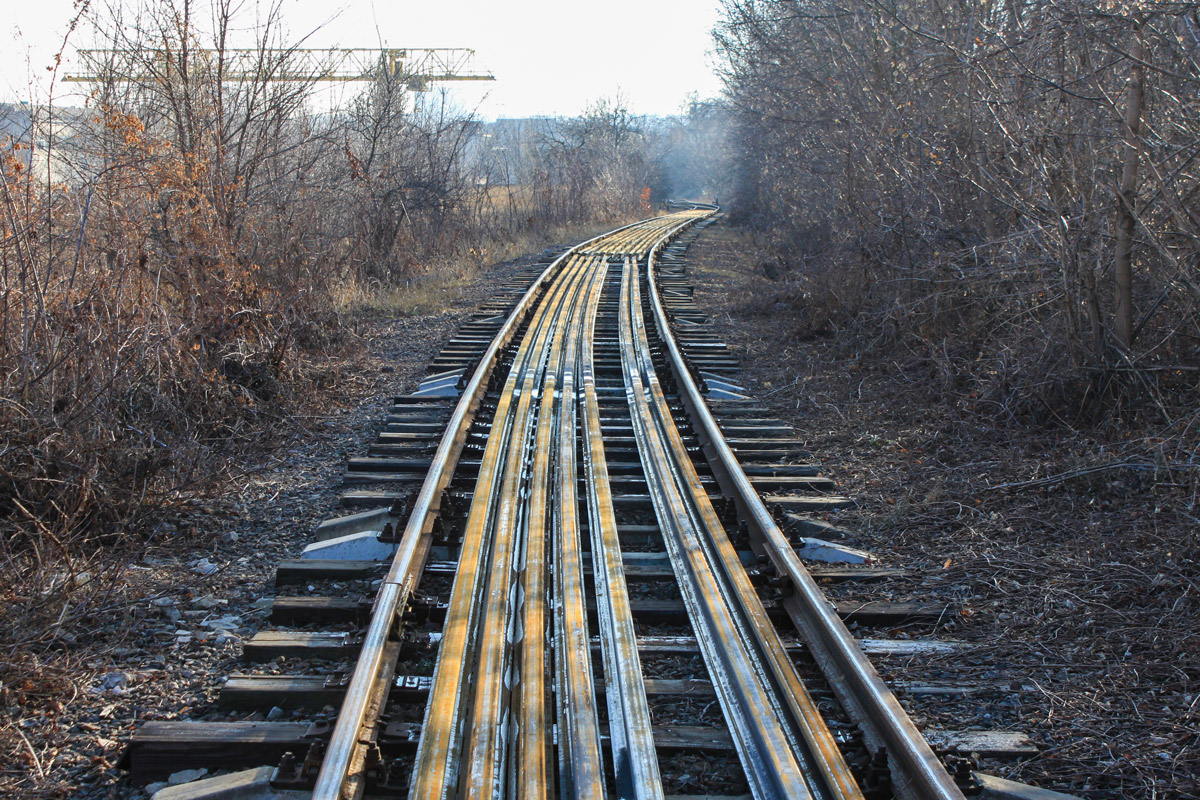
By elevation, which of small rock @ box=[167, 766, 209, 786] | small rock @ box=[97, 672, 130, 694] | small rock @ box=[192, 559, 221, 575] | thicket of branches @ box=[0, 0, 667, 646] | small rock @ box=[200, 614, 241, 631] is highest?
thicket of branches @ box=[0, 0, 667, 646]

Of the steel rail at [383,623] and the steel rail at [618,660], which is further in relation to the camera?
the steel rail at [618,660]

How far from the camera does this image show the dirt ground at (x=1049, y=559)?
315cm

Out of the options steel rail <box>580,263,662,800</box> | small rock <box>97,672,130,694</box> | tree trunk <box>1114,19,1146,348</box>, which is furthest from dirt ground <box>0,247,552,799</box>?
tree trunk <box>1114,19,1146,348</box>

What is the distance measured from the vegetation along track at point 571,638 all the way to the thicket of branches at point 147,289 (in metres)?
1.17

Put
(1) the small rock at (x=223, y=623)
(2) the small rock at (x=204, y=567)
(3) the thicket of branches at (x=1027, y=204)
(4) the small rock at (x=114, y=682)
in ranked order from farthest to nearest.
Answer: (3) the thicket of branches at (x=1027, y=204)
(2) the small rock at (x=204, y=567)
(1) the small rock at (x=223, y=623)
(4) the small rock at (x=114, y=682)

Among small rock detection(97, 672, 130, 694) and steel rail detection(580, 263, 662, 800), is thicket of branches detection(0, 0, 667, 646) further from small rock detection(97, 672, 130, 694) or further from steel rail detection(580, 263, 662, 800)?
steel rail detection(580, 263, 662, 800)

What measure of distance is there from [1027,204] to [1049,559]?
3535 millimetres

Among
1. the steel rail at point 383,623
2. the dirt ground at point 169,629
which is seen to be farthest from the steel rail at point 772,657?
the dirt ground at point 169,629

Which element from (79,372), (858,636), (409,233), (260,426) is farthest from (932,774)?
(409,233)

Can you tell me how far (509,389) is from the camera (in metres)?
7.76

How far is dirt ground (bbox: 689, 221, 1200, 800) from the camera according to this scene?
10.3 feet

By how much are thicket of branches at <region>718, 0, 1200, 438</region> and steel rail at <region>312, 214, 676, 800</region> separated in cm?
417

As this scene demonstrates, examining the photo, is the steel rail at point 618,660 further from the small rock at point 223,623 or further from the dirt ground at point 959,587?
the small rock at point 223,623

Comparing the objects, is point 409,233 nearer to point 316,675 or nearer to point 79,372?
point 79,372
